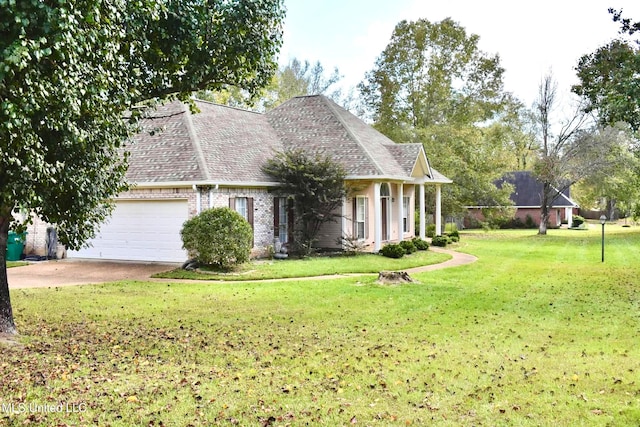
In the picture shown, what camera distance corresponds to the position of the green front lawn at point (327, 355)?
Result: 18.4ft

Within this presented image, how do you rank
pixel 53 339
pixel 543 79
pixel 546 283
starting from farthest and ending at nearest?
pixel 543 79, pixel 546 283, pixel 53 339

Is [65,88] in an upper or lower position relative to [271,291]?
upper

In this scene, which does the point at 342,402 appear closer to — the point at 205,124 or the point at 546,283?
the point at 546,283

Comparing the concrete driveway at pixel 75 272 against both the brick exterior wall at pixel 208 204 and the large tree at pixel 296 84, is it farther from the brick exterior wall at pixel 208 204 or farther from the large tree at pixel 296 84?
the large tree at pixel 296 84

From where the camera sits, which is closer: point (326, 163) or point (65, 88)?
point (65, 88)

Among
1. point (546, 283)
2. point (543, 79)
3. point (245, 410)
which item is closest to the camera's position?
point (245, 410)

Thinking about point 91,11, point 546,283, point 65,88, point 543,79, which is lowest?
point 546,283

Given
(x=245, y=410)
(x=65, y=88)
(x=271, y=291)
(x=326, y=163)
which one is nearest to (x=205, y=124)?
(x=326, y=163)

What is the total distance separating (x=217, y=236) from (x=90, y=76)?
991cm

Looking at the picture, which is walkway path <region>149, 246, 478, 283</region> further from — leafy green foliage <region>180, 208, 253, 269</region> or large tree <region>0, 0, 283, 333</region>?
large tree <region>0, 0, 283, 333</region>

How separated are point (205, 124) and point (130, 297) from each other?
1064 cm

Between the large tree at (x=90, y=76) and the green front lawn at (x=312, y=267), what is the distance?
6.56 m

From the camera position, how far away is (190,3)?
31.7ft

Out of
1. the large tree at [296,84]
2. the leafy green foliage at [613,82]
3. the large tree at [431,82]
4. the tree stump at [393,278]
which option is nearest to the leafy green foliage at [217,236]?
the tree stump at [393,278]
